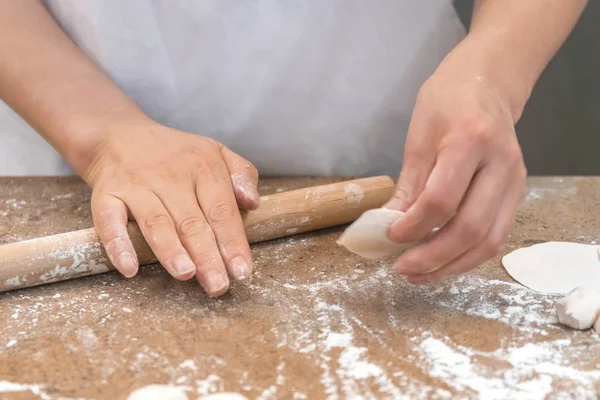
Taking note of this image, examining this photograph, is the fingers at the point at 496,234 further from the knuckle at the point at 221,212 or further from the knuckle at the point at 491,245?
the knuckle at the point at 221,212

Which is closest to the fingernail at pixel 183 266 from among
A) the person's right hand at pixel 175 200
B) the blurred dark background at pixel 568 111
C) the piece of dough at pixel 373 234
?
the person's right hand at pixel 175 200

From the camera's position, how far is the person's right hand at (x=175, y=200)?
904 mm

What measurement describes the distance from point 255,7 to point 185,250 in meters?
0.58

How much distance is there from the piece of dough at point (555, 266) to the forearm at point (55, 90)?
2.32 feet

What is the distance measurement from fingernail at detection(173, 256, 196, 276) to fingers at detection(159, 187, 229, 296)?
14 mm

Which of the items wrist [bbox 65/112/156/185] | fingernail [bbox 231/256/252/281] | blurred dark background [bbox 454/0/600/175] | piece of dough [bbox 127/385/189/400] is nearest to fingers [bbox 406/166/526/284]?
fingernail [bbox 231/256/252/281]

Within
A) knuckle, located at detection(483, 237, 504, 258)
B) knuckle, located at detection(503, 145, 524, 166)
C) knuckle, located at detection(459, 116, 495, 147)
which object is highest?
knuckle, located at detection(459, 116, 495, 147)

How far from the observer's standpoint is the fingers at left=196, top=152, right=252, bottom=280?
91 centimetres

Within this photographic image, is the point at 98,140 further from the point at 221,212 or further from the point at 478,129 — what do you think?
the point at 478,129

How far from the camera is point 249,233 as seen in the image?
1.06 metres

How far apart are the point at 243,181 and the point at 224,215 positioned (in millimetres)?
101

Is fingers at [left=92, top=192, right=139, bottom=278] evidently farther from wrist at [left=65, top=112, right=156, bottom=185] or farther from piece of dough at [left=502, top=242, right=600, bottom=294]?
piece of dough at [left=502, top=242, right=600, bottom=294]

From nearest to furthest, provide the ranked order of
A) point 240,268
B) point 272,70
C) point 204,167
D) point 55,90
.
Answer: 1. point 240,268
2. point 204,167
3. point 55,90
4. point 272,70

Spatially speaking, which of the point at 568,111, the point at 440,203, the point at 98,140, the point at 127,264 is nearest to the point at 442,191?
the point at 440,203
